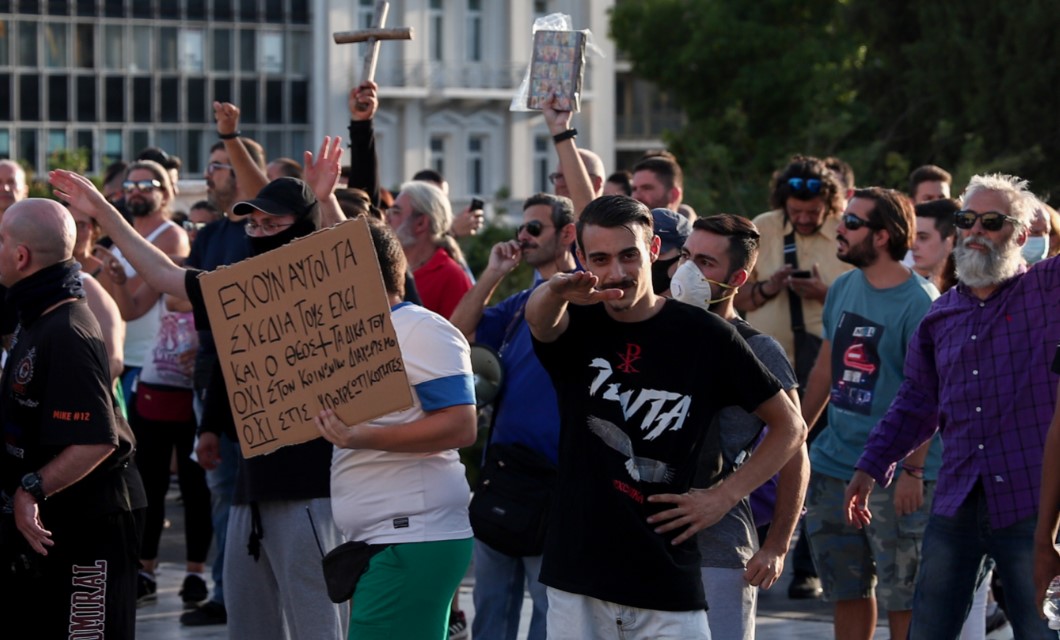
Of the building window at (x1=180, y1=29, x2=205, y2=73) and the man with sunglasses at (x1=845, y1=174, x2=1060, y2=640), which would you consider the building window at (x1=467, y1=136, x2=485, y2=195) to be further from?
the man with sunglasses at (x1=845, y1=174, x2=1060, y2=640)

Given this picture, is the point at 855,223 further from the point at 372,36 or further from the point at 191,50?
the point at 191,50

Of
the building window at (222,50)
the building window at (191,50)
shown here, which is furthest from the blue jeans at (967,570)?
the building window at (222,50)

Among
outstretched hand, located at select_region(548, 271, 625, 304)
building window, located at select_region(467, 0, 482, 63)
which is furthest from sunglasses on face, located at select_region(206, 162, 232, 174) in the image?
building window, located at select_region(467, 0, 482, 63)

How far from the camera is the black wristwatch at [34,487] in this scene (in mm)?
5945

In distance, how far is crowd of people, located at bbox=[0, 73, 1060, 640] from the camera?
15.9ft

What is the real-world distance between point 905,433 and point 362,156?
281 cm

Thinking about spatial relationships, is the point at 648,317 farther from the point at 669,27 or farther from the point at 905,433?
the point at 669,27

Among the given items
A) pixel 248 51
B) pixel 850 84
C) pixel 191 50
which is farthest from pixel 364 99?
pixel 248 51

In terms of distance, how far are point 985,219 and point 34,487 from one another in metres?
3.41

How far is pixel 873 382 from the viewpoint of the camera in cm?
714

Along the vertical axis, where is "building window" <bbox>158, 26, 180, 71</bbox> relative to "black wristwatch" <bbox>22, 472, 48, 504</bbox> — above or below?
above

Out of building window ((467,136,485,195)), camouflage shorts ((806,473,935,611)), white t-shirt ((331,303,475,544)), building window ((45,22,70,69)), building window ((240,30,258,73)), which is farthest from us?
building window ((467,136,485,195))

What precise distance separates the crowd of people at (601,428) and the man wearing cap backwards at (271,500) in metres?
0.01

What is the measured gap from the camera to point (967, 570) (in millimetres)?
6039
